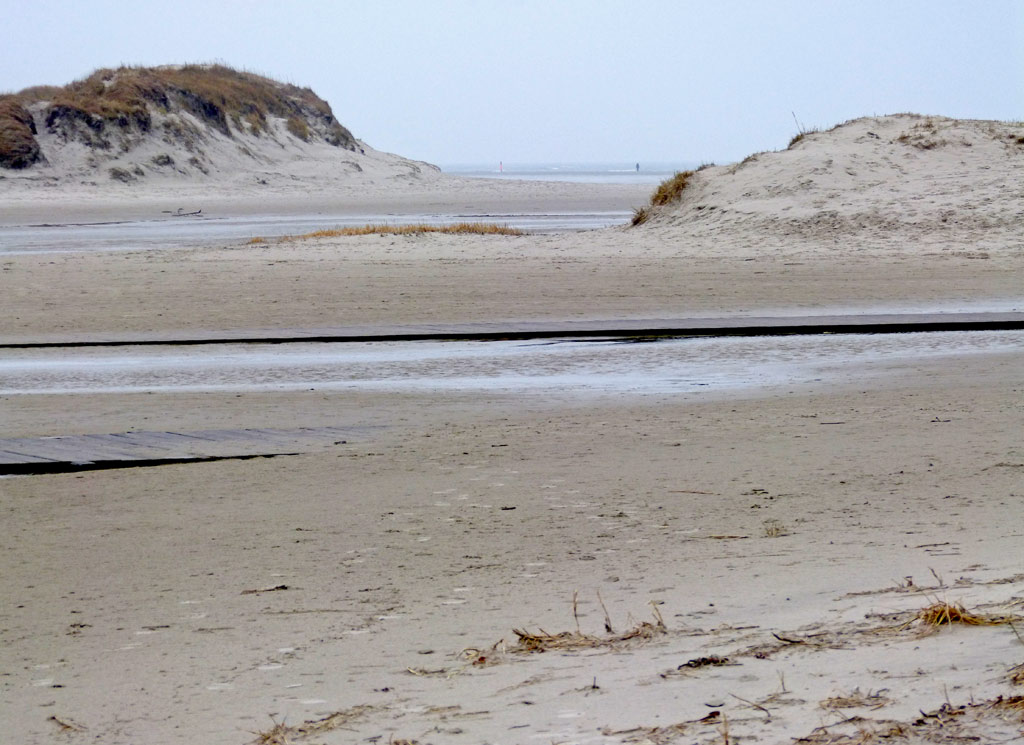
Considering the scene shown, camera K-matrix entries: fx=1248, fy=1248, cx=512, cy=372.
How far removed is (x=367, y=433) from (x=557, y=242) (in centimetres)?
1416

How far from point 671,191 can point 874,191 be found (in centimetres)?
437

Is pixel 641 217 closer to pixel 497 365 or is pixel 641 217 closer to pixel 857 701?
pixel 497 365

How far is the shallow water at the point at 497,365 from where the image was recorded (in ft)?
30.5

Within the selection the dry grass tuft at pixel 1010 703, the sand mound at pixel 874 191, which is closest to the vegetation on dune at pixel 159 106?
the sand mound at pixel 874 191

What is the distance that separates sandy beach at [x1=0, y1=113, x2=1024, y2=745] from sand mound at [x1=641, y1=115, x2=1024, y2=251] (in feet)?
32.1

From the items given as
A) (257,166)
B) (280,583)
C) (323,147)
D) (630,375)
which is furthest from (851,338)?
(323,147)

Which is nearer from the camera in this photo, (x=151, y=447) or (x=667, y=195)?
(x=151, y=447)

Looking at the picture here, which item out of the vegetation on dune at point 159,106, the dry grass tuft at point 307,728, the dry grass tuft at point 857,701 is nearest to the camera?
the dry grass tuft at point 857,701

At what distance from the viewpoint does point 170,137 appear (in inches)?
1932

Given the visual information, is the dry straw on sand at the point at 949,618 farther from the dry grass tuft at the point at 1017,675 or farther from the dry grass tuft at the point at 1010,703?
the dry grass tuft at the point at 1010,703

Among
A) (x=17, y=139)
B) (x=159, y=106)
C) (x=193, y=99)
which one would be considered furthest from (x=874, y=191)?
(x=193, y=99)

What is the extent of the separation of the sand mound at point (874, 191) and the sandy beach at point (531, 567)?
978 cm

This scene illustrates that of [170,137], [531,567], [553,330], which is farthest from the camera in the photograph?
[170,137]

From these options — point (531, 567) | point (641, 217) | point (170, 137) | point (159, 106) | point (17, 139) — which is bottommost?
point (531, 567)
